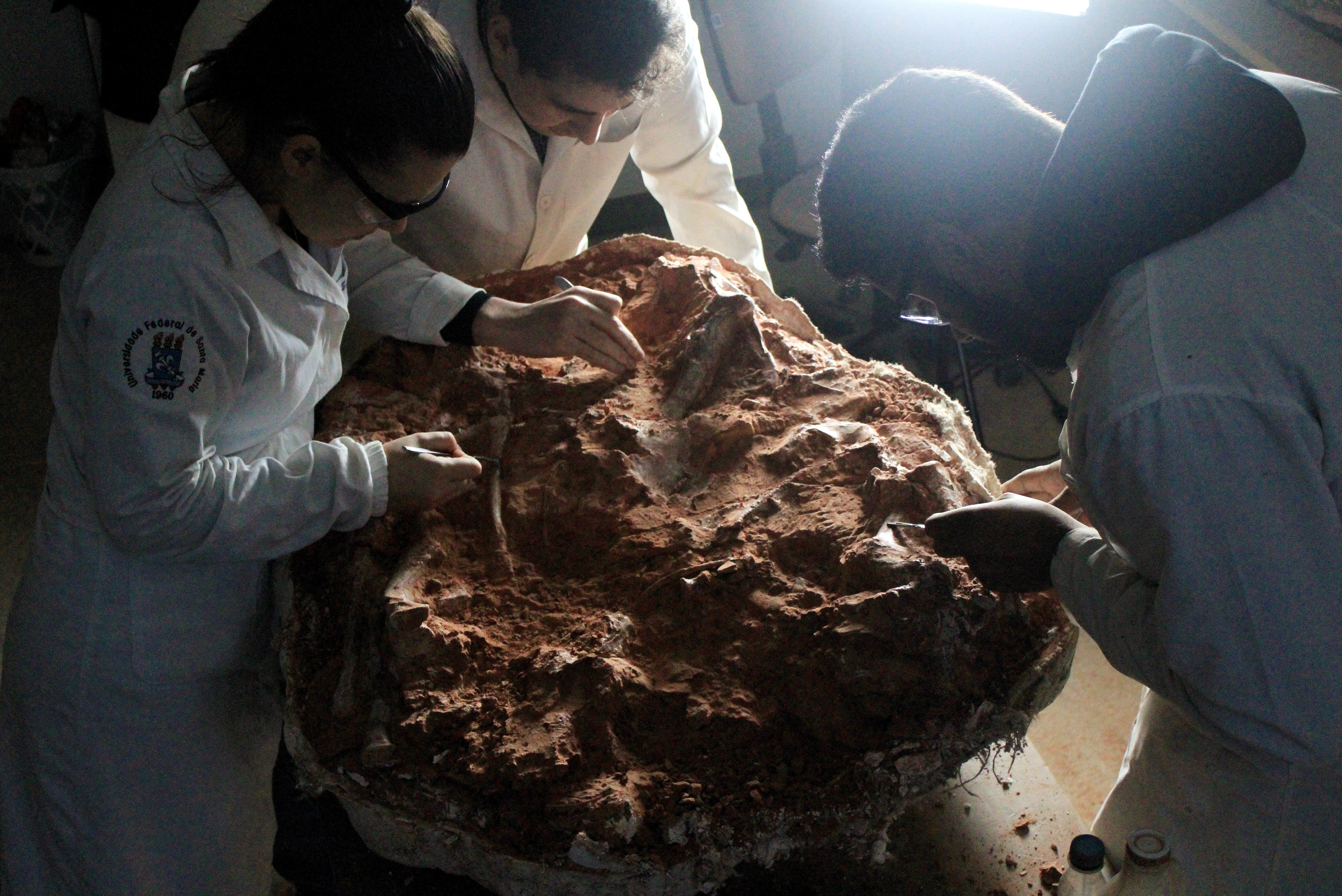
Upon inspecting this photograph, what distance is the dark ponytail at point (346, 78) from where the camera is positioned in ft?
4.22

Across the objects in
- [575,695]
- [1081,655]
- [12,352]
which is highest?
[575,695]

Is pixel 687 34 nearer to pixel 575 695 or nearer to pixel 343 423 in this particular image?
pixel 343 423

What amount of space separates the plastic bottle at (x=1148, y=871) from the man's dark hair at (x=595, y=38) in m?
1.41

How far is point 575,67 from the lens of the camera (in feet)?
5.77

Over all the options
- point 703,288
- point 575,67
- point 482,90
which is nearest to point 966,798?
point 703,288

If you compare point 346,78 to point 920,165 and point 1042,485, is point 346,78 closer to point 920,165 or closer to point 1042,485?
point 920,165

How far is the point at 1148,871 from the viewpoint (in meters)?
1.38

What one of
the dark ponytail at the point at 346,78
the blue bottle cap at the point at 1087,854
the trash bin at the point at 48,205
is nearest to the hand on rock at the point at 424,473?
the dark ponytail at the point at 346,78

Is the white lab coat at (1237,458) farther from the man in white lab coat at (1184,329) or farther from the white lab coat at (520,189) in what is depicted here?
the white lab coat at (520,189)

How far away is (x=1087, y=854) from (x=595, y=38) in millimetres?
1435

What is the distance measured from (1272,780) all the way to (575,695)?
3.04 feet

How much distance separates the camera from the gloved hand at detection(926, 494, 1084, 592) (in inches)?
55.9

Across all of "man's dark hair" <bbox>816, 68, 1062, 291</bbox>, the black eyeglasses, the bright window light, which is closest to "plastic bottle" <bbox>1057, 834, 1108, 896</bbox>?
"man's dark hair" <bbox>816, 68, 1062, 291</bbox>

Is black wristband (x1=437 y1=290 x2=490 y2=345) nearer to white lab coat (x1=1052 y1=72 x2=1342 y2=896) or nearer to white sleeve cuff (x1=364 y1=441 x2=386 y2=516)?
white sleeve cuff (x1=364 y1=441 x2=386 y2=516)
